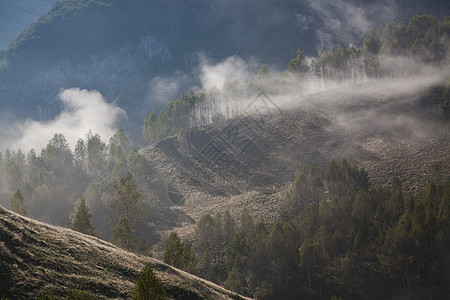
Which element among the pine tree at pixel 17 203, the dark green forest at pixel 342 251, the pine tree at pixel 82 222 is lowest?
the dark green forest at pixel 342 251

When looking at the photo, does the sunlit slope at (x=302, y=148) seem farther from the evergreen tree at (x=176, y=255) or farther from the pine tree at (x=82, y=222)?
the evergreen tree at (x=176, y=255)

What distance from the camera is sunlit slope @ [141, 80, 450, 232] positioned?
73.6 meters

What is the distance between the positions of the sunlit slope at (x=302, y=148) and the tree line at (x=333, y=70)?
690 cm

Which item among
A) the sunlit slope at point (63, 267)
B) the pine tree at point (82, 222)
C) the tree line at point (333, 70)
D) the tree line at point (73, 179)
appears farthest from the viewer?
the tree line at point (333, 70)

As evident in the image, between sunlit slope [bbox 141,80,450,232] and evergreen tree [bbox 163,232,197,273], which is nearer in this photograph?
evergreen tree [bbox 163,232,197,273]

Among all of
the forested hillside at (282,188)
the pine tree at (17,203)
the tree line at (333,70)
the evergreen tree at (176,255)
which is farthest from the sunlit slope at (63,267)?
the tree line at (333,70)

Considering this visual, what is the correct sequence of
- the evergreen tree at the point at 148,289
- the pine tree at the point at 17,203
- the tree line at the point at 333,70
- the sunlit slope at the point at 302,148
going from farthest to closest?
the tree line at the point at 333,70, the sunlit slope at the point at 302,148, the pine tree at the point at 17,203, the evergreen tree at the point at 148,289

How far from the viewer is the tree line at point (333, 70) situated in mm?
100400

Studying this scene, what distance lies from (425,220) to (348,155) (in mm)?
38800

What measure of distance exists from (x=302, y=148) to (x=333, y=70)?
51.1 m

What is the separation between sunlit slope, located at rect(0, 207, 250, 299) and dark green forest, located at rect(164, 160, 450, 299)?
14498 mm

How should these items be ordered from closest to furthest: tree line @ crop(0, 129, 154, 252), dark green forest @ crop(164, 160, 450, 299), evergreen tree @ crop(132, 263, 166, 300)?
evergreen tree @ crop(132, 263, 166, 300)
dark green forest @ crop(164, 160, 450, 299)
tree line @ crop(0, 129, 154, 252)

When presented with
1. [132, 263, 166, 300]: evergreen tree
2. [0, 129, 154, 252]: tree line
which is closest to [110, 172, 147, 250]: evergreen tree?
[0, 129, 154, 252]: tree line

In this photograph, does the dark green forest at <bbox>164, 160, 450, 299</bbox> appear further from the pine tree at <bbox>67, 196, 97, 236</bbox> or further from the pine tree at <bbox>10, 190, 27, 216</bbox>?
the pine tree at <bbox>10, 190, 27, 216</bbox>
